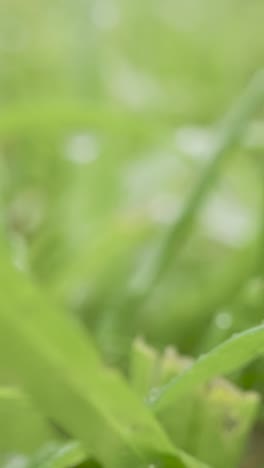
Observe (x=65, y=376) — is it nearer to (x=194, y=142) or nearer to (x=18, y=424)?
(x=18, y=424)

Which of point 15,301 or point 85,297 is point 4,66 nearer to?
point 85,297

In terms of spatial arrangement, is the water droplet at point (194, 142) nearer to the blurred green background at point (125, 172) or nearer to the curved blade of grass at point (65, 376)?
the blurred green background at point (125, 172)

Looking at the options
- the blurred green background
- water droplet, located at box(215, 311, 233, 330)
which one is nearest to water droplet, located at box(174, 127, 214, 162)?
the blurred green background

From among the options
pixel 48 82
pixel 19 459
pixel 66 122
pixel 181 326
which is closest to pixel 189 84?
pixel 48 82

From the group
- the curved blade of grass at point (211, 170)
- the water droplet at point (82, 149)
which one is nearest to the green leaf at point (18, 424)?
the curved blade of grass at point (211, 170)

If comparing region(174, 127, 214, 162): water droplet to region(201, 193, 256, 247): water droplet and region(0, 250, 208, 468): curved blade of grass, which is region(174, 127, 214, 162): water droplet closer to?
region(201, 193, 256, 247): water droplet

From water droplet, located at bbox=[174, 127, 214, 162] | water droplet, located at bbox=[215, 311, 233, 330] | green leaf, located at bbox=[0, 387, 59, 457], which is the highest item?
water droplet, located at bbox=[174, 127, 214, 162]

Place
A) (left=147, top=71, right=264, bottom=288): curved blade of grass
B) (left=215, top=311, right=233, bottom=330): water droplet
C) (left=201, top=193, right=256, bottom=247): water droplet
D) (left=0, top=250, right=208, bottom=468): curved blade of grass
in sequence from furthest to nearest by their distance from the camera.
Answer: (left=201, top=193, right=256, bottom=247): water droplet
(left=147, top=71, right=264, bottom=288): curved blade of grass
(left=215, top=311, right=233, bottom=330): water droplet
(left=0, top=250, right=208, bottom=468): curved blade of grass
